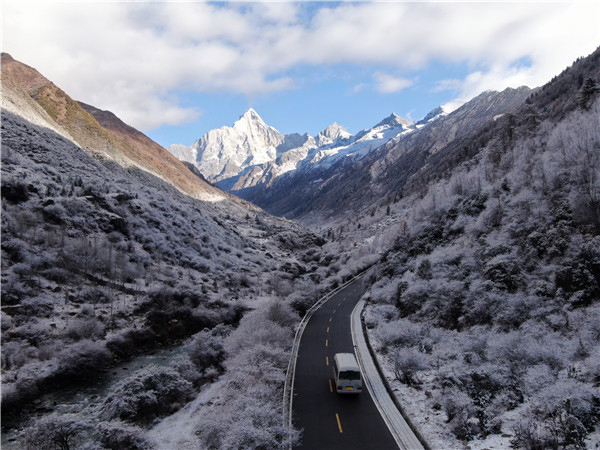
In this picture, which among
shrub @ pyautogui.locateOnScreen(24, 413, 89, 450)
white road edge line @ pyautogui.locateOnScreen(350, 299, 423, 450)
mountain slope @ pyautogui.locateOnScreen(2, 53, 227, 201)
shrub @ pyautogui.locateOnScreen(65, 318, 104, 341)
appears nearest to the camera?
white road edge line @ pyautogui.locateOnScreen(350, 299, 423, 450)

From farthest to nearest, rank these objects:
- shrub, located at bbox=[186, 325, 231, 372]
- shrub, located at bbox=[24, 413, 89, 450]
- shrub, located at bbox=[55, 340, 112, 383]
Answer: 1. shrub, located at bbox=[186, 325, 231, 372]
2. shrub, located at bbox=[55, 340, 112, 383]
3. shrub, located at bbox=[24, 413, 89, 450]

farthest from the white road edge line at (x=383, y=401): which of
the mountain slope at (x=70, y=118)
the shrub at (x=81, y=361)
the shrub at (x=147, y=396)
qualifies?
the mountain slope at (x=70, y=118)

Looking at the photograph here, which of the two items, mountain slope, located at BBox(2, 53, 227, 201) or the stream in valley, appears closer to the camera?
the stream in valley

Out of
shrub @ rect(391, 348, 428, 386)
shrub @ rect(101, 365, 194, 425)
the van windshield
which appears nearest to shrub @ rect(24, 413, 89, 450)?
shrub @ rect(101, 365, 194, 425)

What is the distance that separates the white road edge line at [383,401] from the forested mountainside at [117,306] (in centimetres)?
472

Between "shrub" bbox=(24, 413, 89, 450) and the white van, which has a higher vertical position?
the white van

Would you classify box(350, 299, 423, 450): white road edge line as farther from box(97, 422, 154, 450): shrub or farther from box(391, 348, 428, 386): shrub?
box(97, 422, 154, 450): shrub

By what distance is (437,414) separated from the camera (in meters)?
15.6

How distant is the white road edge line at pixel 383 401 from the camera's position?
14203mm

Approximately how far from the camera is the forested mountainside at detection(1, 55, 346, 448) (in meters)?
19.3

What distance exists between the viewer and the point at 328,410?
1720 cm

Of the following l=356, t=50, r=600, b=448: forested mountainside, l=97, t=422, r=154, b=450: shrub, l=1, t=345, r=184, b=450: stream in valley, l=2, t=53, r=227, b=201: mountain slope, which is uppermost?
l=2, t=53, r=227, b=201: mountain slope

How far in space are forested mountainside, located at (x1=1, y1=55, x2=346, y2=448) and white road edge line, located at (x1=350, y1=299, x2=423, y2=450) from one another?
186 inches

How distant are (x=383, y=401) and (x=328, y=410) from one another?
9.35ft
